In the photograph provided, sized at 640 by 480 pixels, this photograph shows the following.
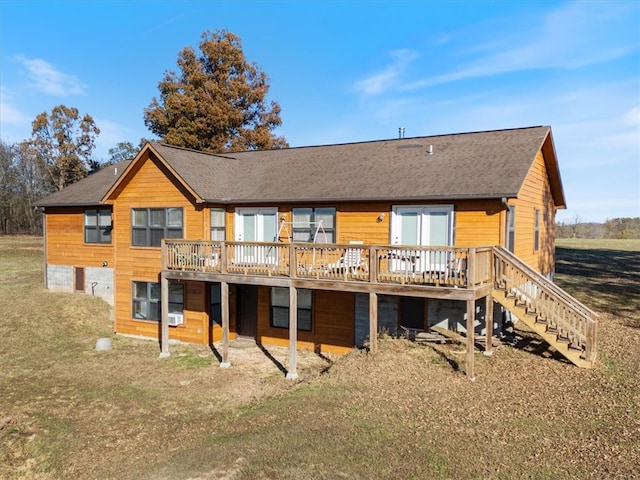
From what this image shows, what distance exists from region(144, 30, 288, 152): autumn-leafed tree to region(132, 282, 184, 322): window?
17.9m

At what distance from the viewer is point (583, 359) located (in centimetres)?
1142

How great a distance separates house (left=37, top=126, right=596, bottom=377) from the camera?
12.4 metres

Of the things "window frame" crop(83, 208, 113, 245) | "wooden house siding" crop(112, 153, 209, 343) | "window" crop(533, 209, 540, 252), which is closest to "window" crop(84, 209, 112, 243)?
"window frame" crop(83, 208, 113, 245)

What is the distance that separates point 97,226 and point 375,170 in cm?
1228

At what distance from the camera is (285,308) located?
17.0m

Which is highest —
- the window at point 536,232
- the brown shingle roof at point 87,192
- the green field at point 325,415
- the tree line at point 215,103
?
the tree line at point 215,103

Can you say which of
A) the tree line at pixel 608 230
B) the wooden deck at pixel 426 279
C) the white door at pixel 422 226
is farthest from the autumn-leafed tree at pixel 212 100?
the tree line at pixel 608 230

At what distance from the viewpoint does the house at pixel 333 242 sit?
40.8 feet

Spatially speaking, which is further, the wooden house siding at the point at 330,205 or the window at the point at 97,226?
the window at the point at 97,226

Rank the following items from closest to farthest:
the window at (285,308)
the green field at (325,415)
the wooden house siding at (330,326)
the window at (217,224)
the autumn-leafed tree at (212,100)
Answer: the green field at (325,415) < the wooden house siding at (330,326) < the window at (285,308) < the window at (217,224) < the autumn-leafed tree at (212,100)

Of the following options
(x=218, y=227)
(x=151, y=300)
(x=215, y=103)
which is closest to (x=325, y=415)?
(x=218, y=227)

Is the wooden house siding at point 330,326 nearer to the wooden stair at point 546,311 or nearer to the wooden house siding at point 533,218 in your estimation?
the wooden stair at point 546,311

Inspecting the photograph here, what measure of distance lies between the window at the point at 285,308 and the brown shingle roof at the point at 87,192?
8.26 metres

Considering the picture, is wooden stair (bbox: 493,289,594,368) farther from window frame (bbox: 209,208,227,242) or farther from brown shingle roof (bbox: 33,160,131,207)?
brown shingle roof (bbox: 33,160,131,207)
